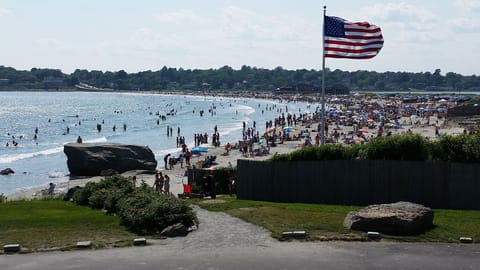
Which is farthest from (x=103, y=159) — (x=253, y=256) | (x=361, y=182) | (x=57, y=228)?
(x=253, y=256)

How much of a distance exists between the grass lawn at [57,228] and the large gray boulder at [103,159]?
70.1ft

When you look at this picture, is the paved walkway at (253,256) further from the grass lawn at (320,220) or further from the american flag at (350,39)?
the american flag at (350,39)

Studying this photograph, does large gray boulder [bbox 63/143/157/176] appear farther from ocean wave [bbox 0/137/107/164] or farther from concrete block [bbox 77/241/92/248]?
concrete block [bbox 77/241/92/248]

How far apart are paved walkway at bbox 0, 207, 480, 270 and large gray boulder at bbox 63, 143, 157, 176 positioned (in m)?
27.7

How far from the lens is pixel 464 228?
57.3 feet

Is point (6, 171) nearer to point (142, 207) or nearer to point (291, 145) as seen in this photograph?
point (291, 145)

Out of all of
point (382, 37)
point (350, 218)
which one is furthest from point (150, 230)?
point (382, 37)

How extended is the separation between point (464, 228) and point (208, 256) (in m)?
6.97

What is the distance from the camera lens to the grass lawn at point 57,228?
53.5 feet

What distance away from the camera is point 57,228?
59.4 ft

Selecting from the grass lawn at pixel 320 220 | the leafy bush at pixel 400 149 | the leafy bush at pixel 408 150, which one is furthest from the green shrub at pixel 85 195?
the leafy bush at pixel 400 149

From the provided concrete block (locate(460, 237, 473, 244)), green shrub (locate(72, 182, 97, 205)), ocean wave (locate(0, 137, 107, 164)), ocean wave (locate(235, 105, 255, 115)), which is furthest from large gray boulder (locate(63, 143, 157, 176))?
ocean wave (locate(235, 105, 255, 115))

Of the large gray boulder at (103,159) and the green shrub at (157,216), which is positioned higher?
the green shrub at (157,216)

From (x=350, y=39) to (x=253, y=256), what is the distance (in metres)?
12.3
